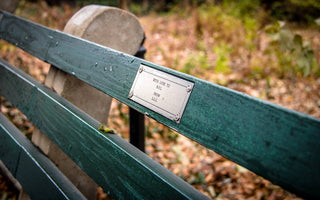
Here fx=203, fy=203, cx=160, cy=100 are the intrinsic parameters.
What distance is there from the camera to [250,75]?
12.8ft

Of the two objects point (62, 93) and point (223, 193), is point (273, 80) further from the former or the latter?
point (62, 93)

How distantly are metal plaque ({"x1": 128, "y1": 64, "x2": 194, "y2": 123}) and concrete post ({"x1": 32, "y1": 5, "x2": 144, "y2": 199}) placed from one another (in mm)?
495

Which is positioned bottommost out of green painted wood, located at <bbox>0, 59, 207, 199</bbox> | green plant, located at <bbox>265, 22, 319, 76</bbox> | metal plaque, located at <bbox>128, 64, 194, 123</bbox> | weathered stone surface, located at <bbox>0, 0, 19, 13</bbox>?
green painted wood, located at <bbox>0, 59, 207, 199</bbox>

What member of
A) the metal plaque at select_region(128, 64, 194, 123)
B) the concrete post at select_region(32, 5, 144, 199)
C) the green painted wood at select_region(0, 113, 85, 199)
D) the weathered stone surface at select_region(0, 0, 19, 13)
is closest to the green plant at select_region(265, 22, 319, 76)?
the concrete post at select_region(32, 5, 144, 199)

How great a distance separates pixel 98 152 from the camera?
0.80 metres

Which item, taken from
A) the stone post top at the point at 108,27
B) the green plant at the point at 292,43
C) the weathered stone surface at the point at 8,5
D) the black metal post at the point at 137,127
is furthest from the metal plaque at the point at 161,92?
the weathered stone surface at the point at 8,5

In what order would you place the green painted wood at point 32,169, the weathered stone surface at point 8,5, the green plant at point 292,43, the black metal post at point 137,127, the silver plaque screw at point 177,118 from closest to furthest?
the silver plaque screw at point 177,118 < the green painted wood at point 32,169 < the green plant at point 292,43 < the black metal post at point 137,127 < the weathered stone surface at point 8,5

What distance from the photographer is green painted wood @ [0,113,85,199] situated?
89cm

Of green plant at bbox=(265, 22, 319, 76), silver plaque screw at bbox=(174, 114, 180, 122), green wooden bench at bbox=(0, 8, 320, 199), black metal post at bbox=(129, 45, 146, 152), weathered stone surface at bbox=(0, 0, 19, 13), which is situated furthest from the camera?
weathered stone surface at bbox=(0, 0, 19, 13)

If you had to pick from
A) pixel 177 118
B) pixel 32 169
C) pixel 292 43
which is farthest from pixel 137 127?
pixel 292 43

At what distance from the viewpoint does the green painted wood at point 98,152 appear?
2.07ft

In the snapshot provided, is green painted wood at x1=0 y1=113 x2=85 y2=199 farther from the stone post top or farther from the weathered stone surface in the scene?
the weathered stone surface

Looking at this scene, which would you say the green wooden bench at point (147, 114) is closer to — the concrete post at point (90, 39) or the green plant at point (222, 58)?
the concrete post at point (90, 39)

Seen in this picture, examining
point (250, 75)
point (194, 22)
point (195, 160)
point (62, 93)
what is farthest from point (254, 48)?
point (62, 93)
